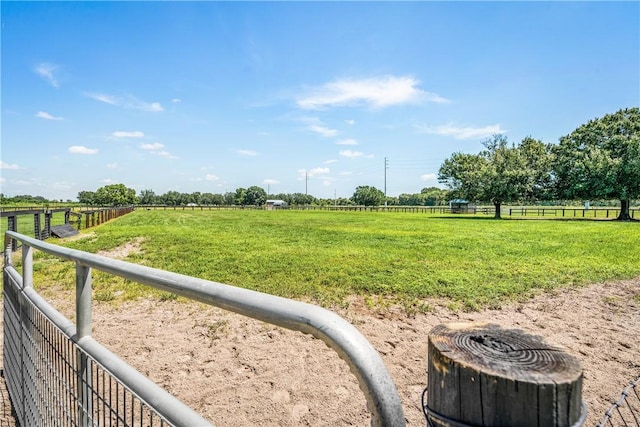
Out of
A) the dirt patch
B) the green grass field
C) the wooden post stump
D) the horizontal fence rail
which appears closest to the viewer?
the wooden post stump

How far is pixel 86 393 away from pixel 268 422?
5.82ft

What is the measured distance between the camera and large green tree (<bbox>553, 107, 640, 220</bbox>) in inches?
1171

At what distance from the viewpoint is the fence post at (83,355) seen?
5.43 feet

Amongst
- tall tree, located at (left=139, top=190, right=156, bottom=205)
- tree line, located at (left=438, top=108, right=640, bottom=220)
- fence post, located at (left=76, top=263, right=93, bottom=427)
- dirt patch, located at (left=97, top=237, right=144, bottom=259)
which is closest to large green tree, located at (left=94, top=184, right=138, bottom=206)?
tall tree, located at (left=139, top=190, right=156, bottom=205)

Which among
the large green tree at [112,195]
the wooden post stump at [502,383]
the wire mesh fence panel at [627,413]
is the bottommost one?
the wire mesh fence panel at [627,413]

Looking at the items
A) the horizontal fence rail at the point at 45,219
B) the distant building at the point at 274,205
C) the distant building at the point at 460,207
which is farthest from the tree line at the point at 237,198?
the horizontal fence rail at the point at 45,219

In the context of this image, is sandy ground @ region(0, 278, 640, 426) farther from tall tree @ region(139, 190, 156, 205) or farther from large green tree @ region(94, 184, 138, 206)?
tall tree @ region(139, 190, 156, 205)

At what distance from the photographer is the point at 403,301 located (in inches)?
232

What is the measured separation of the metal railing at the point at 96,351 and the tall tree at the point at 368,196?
11305 cm

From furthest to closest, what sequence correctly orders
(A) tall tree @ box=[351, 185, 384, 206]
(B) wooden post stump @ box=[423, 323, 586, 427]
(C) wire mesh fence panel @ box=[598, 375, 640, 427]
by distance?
1. (A) tall tree @ box=[351, 185, 384, 206]
2. (C) wire mesh fence panel @ box=[598, 375, 640, 427]
3. (B) wooden post stump @ box=[423, 323, 586, 427]

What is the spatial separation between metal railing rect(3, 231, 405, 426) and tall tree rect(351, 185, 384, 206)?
371ft

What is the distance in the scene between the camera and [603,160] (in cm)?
3033

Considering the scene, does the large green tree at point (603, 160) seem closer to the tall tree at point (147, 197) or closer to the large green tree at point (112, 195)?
the large green tree at point (112, 195)

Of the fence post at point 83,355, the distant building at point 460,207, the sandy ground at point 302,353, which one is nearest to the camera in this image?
the fence post at point 83,355
